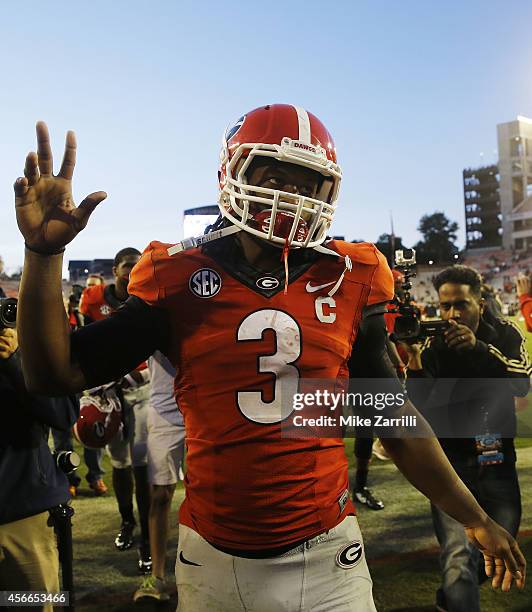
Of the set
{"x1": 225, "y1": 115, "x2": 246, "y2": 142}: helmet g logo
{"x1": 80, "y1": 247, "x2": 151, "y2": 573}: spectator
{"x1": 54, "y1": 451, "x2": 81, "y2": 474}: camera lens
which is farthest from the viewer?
{"x1": 80, "y1": 247, "x2": 151, "y2": 573}: spectator

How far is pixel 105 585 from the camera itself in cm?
382

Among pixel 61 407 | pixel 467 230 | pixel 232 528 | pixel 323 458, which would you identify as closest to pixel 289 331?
pixel 323 458

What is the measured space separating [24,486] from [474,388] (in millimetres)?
2355

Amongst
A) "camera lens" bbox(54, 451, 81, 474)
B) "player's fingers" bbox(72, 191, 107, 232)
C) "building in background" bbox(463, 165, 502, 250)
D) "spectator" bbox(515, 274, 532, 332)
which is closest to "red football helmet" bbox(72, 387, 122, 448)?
"camera lens" bbox(54, 451, 81, 474)

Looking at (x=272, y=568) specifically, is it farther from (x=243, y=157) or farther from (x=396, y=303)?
(x=396, y=303)

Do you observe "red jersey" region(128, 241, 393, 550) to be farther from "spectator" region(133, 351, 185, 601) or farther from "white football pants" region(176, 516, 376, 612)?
"spectator" region(133, 351, 185, 601)

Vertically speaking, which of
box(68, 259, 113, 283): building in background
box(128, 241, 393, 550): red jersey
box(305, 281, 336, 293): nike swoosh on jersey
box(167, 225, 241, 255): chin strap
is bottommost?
box(128, 241, 393, 550): red jersey

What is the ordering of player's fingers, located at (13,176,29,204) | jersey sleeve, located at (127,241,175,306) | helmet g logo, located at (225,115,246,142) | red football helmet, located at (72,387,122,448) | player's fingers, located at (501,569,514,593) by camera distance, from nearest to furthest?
player's fingers, located at (13,176,29,204) < jersey sleeve, located at (127,241,175,306) < player's fingers, located at (501,569,514,593) < helmet g logo, located at (225,115,246,142) < red football helmet, located at (72,387,122,448)

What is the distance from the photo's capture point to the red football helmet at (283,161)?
1.62 m

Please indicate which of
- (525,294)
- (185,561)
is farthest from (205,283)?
(525,294)

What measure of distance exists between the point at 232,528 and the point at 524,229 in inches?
2361

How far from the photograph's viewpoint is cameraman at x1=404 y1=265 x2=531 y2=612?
324 centimetres

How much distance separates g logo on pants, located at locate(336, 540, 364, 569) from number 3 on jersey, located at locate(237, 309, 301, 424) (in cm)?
38

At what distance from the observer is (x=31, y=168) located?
1.32m
